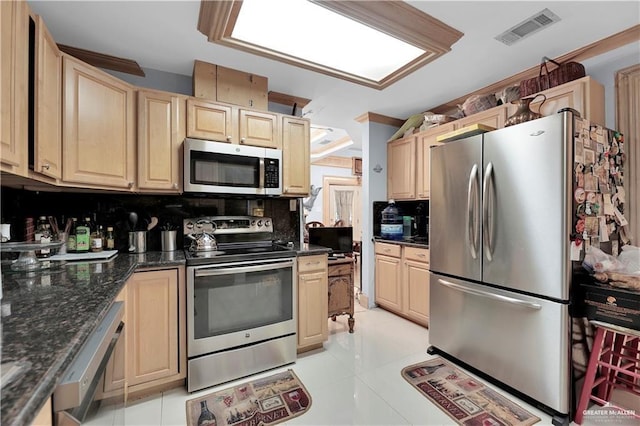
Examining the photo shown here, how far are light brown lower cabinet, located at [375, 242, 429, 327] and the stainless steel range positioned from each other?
4.66ft

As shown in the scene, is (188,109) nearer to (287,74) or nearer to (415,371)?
(287,74)

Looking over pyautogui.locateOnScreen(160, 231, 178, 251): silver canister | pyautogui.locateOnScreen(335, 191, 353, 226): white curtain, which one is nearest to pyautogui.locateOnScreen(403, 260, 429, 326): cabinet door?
pyautogui.locateOnScreen(160, 231, 178, 251): silver canister

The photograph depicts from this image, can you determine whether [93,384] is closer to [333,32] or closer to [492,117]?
[333,32]

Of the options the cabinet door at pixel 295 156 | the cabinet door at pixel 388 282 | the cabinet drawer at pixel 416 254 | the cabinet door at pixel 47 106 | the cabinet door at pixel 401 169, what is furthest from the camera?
the cabinet door at pixel 401 169

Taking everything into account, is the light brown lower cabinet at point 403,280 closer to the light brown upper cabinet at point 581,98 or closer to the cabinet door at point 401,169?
the cabinet door at point 401,169

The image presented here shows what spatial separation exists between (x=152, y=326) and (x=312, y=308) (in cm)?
118

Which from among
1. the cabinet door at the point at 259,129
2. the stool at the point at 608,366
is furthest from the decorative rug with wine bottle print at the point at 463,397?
the cabinet door at the point at 259,129

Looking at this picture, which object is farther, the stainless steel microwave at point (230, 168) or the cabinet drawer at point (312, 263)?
the cabinet drawer at point (312, 263)

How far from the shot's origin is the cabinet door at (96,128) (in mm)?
1693

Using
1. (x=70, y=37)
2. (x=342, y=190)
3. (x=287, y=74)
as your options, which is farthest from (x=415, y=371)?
(x=342, y=190)

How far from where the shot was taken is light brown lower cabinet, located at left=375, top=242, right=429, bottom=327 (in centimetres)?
296

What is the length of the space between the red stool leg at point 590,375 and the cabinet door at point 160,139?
9.48ft

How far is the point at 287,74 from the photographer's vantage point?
2.51 metres

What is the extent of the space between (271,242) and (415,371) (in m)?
1.62
